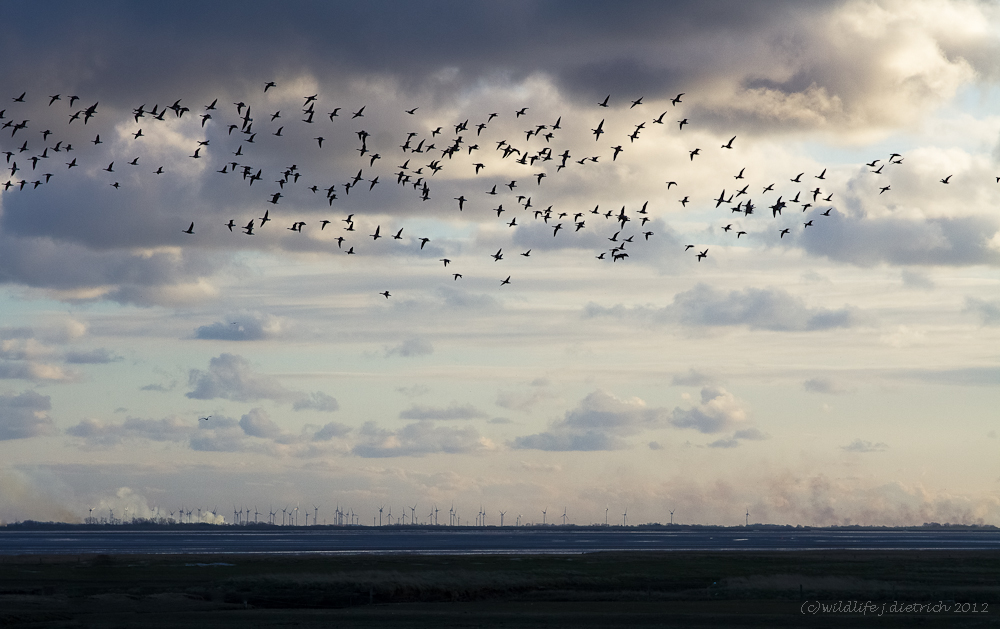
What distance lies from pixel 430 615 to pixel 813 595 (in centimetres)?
3994

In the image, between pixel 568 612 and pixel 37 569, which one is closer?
pixel 568 612

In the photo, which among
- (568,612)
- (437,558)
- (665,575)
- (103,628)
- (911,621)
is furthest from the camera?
(437,558)

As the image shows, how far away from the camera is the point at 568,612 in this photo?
295 ft

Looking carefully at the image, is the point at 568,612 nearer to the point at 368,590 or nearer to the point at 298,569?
the point at 368,590

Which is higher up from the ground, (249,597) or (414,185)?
(414,185)

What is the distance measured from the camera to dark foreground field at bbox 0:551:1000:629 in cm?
8112

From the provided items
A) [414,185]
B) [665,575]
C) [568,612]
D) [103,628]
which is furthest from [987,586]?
[103,628]

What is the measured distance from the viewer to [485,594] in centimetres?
10638

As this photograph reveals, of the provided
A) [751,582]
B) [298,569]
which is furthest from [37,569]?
[751,582]

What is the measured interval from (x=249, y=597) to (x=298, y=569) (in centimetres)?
3636

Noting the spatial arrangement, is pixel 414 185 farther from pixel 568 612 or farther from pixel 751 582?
pixel 751 582

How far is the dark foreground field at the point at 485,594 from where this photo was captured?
81125 mm

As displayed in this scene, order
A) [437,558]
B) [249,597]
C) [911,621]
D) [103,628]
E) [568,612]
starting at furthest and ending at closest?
[437,558] → [249,597] → [568,612] → [911,621] → [103,628]

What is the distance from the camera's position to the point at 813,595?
330ft
